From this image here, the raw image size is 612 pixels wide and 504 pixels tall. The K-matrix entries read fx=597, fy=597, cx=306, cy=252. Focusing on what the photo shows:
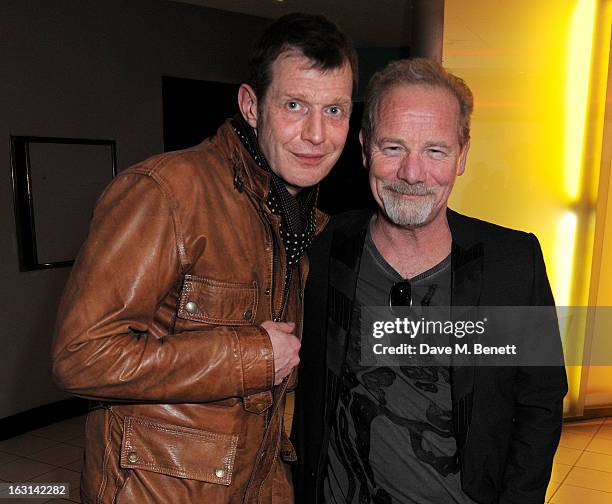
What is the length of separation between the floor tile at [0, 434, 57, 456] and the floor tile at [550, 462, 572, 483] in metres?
3.41

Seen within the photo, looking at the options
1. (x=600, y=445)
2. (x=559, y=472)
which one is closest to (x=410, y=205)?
(x=559, y=472)

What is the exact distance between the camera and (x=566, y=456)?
411 cm

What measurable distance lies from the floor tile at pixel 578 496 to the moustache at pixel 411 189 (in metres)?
2.62

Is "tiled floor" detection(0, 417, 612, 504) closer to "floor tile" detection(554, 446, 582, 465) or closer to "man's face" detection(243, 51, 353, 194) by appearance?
"floor tile" detection(554, 446, 582, 465)

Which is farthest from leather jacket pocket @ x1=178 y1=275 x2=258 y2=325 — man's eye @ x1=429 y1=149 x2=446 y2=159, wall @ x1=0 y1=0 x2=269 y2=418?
wall @ x1=0 y1=0 x2=269 y2=418

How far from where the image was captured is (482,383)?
5.19 ft

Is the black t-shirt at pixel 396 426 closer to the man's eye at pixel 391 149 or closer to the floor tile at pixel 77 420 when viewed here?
the man's eye at pixel 391 149

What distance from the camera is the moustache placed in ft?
5.49

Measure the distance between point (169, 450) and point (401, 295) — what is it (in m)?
0.74

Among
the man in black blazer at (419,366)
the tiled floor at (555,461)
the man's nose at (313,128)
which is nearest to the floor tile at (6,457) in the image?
the tiled floor at (555,461)

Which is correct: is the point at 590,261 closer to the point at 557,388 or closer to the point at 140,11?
the point at 557,388

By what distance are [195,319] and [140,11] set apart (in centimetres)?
448

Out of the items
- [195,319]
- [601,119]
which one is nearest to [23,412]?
[195,319]

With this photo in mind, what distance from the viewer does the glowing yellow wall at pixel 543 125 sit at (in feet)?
13.6
